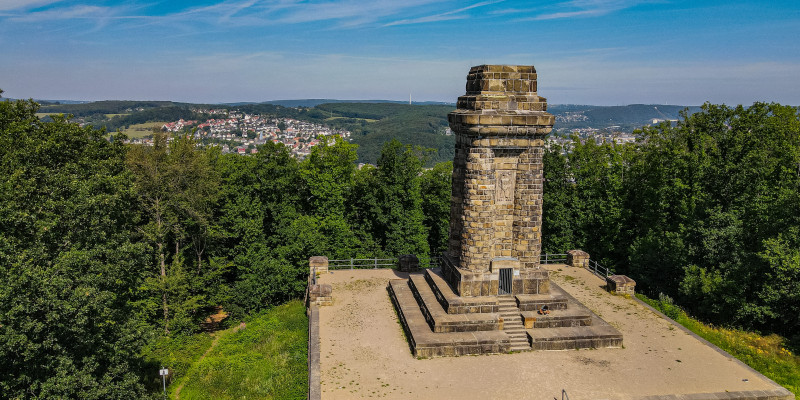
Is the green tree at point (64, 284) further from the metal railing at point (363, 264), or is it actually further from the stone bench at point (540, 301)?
the stone bench at point (540, 301)

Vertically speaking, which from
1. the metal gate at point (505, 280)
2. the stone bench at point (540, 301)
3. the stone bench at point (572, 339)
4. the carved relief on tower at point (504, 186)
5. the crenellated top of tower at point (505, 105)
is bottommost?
the stone bench at point (572, 339)

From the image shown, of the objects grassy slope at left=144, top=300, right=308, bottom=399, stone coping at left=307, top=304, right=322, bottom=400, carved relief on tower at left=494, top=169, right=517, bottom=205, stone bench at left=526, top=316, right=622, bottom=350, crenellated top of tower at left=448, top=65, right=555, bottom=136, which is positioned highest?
crenellated top of tower at left=448, top=65, right=555, bottom=136

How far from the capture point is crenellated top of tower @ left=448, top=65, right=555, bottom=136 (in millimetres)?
15359

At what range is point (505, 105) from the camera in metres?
15.6

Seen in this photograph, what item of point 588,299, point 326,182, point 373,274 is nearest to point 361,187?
point 326,182

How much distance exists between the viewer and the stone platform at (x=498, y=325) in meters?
15.3

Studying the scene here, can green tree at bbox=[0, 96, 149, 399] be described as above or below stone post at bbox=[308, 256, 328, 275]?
above

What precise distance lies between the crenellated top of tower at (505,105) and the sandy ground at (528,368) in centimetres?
687

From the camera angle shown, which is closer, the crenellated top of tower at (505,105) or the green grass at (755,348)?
the green grass at (755,348)

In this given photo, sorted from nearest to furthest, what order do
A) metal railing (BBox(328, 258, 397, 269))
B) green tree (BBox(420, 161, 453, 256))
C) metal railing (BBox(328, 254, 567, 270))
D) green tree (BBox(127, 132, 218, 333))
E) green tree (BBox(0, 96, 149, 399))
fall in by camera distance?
green tree (BBox(0, 96, 149, 399)) < green tree (BBox(127, 132, 218, 333)) < metal railing (BBox(328, 254, 567, 270)) < metal railing (BBox(328, 258, 397, 269)) < green tree (BBox(420, 161, 453, 256))

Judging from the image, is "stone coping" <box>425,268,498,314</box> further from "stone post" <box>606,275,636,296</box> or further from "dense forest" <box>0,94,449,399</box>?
"dense forest" <box>0,94,449,399</box>

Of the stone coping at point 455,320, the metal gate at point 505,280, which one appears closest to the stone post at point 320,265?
the stone coping at point 455,320

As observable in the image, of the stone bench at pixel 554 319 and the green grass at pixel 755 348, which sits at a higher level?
the stone bench at pixel 554 319

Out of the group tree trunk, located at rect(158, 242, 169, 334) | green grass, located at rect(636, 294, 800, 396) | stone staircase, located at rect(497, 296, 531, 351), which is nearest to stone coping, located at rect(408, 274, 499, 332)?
stone staircase, located at rect(497, 296, 531, 351)
